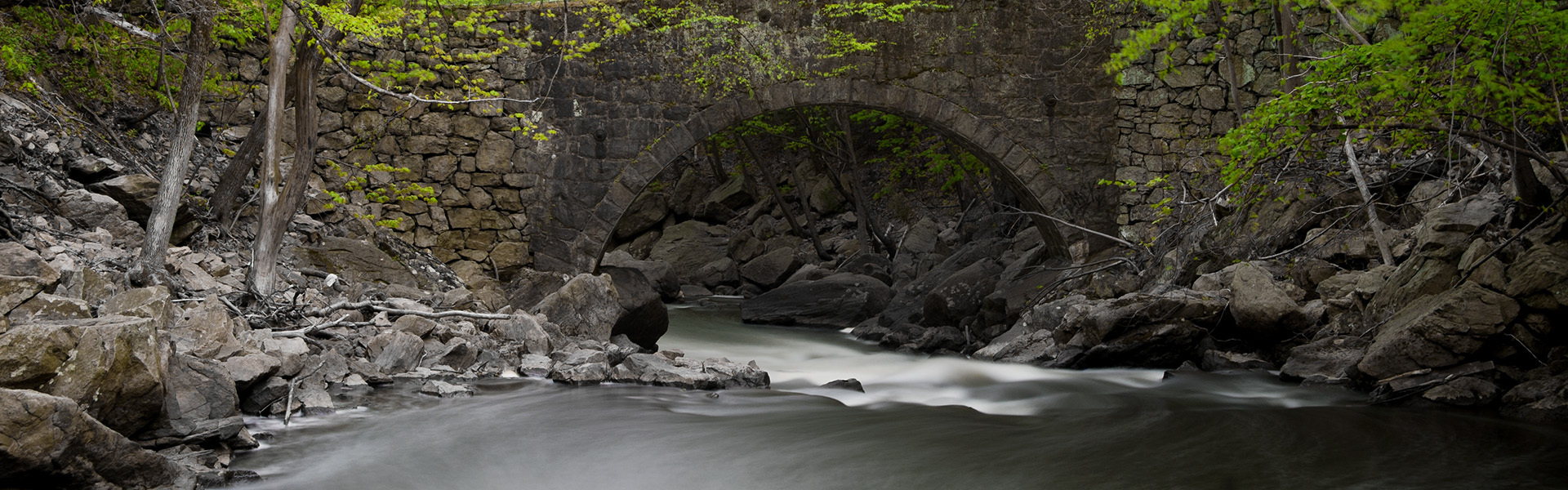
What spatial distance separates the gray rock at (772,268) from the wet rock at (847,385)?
9.03m

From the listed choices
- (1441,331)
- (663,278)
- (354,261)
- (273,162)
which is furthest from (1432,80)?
(663,278)

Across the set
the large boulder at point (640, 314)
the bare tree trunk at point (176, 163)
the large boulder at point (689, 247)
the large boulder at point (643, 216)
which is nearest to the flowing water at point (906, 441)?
the bare tree trunk at point (176, 163)

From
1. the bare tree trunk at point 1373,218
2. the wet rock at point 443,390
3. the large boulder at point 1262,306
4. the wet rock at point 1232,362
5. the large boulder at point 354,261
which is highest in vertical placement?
the bare tree trunk at point 1373,218

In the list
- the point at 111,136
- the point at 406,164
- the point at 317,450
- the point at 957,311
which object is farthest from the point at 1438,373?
the point at 111,136

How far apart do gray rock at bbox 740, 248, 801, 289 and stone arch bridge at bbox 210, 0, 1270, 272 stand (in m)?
6.86

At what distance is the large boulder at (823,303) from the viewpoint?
12.0 meters

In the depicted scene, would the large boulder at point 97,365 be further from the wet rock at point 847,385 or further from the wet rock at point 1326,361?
the wet rock at point 1326,361

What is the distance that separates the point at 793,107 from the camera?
9.48 m

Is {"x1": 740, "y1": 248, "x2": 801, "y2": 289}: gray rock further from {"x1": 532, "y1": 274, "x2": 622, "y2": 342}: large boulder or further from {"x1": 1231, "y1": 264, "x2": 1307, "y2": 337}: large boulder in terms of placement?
{"x1": 1231, "y1": 264, "x2": 1307, "y2": 337}: large boulder

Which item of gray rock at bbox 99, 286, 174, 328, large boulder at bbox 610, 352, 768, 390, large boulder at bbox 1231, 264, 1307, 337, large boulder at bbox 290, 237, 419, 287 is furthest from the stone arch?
gray rock at bbox 99, 286, 174, 328

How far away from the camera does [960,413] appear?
6.02 m

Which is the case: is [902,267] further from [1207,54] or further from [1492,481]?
[1492,481]

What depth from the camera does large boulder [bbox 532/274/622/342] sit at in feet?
26.5

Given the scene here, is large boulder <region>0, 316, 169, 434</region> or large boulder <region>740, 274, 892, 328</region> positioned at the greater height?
large boulder <region>740, 274, 892, 328</region>
